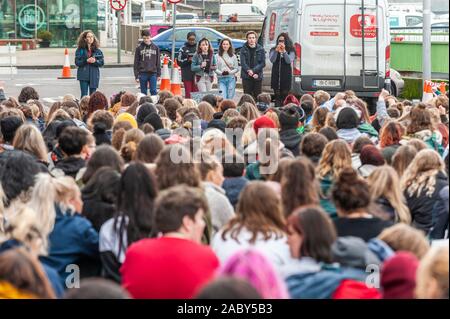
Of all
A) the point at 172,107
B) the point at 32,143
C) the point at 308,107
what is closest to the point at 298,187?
the point at 32,143

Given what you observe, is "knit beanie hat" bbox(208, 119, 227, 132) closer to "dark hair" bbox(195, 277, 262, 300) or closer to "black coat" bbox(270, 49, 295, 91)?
"black coat" bbox(270, 49, 295, 91)

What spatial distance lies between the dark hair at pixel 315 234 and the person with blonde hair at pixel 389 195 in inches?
81.4

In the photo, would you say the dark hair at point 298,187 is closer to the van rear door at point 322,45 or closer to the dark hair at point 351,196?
the dark hair at point 351,196

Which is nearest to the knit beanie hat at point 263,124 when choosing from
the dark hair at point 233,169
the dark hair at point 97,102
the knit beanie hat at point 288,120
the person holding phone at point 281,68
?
the knit beanie hat at point 288,120

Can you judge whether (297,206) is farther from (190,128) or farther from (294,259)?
(190,128)

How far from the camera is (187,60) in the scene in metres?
23.5

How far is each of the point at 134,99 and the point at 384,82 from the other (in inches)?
298

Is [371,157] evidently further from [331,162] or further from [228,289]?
[228,289]

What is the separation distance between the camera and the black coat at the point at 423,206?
9391 mm

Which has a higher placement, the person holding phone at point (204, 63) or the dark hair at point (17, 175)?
the person holding phone at point (204, 63)

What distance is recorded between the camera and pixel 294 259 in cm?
658

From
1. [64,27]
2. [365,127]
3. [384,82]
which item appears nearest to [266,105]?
[365,127]

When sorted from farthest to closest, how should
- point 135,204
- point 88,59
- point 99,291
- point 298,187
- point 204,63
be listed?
1. point 204,63
2. point 88,59
3. point 298,187
4. point 135,204
5. point 99,291

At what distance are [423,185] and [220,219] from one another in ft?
6.22
